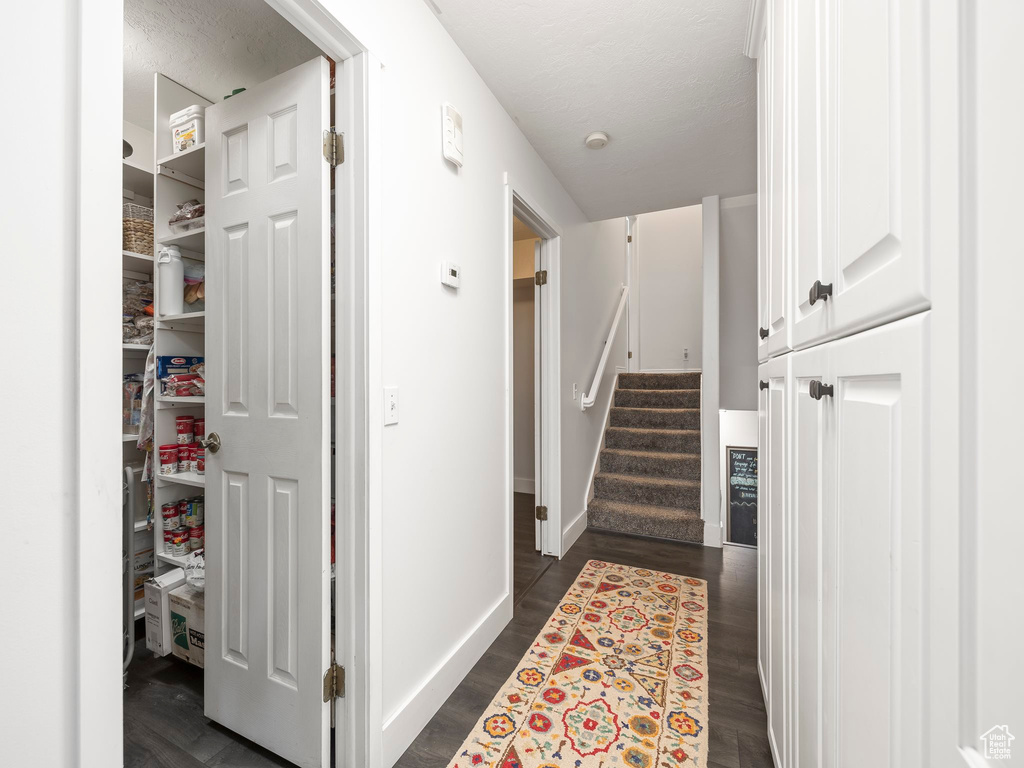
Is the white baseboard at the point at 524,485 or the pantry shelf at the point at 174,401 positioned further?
the white baseboard at the point at 524,485

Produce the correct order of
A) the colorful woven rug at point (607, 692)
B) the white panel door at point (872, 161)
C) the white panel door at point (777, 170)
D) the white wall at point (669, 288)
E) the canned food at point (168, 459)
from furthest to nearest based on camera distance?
the white wall at point (669, 288)
the canned food at point (168, 459)
the colorful woven rug at point (607, 692)
the white panel door at point (777, 170)
the white panel door at point (872, 161)

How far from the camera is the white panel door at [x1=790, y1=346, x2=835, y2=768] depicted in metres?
0.79

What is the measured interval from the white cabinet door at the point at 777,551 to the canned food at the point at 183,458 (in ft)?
7.67

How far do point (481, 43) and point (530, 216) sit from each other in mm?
945

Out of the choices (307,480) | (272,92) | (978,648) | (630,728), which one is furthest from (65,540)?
(630,728)

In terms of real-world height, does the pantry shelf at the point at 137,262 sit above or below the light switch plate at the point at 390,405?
above

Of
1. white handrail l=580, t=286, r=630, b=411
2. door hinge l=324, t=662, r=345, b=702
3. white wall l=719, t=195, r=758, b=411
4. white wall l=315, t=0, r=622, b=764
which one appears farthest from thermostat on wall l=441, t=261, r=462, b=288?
white wall l=719, t=195, r=758, b=411

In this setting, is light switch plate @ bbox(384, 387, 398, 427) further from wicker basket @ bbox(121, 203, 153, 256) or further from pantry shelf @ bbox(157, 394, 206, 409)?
wicker basket @ bbox(121, 203, 153, 256)

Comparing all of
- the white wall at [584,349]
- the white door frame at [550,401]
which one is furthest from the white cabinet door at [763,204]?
the white wall at [584,349]

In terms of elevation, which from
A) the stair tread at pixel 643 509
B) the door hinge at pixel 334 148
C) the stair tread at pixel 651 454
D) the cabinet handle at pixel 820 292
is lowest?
the stair tread at pixel 643 509

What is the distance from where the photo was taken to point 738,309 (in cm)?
361

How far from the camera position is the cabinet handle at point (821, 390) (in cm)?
72

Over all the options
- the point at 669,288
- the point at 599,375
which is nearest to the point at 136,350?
the point at 599,375

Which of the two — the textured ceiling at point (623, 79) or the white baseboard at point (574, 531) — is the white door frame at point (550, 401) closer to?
the white baseboard at point (574, 531)
